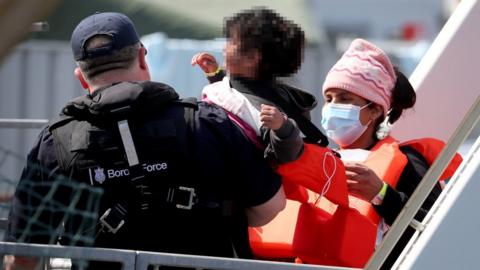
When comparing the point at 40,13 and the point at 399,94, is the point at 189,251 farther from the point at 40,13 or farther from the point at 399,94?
the point at 40,13

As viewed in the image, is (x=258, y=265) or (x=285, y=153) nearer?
(x=258, y=265)

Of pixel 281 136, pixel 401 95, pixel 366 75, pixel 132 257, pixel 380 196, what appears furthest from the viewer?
pixel 401 95

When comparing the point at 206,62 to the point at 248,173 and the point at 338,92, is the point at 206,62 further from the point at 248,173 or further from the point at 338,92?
the point at 248,173

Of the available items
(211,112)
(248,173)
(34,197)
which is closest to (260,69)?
(211,112)

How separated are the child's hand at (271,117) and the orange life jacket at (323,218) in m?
0.15

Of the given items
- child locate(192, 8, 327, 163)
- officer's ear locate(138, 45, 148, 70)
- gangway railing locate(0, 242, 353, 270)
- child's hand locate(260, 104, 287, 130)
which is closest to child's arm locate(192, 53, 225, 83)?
child locate(192, 8, 327, 163)

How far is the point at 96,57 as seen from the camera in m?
3.36

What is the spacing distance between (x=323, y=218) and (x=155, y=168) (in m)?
0.61

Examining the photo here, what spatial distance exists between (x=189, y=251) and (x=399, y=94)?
3.84 feet

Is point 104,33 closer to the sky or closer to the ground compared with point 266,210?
closer to the sky

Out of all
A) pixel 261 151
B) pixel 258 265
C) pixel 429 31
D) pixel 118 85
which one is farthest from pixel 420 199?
pixel 429 31

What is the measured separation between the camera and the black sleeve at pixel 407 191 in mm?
3617

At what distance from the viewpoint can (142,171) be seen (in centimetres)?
320

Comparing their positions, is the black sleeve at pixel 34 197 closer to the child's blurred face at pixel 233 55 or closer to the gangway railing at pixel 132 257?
the gangway railing at pixel 132 257
